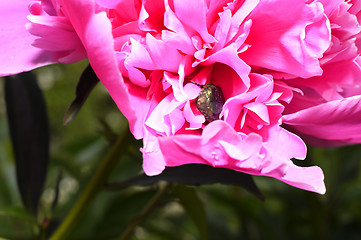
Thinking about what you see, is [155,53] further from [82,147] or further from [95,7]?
[82,147]

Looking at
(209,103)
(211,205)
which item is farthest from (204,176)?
(211,205)

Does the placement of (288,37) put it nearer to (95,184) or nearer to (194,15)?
(194,15)

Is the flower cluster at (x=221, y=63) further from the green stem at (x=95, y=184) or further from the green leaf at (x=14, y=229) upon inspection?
the green leaf at (x=14, y=229)

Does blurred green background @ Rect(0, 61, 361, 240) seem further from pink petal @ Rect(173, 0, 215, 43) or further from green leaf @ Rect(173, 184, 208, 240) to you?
pink petal @ Rect(173, 0, 215, 43)

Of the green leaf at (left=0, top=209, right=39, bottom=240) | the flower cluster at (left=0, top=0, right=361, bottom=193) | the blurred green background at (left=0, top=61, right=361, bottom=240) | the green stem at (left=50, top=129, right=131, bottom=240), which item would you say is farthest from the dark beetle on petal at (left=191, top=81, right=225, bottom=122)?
the green leaf at (left=0, top=209, right=39, bottom=240)

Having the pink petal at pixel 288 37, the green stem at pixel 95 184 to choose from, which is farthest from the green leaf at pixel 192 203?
the pink petal at pixel 288 37

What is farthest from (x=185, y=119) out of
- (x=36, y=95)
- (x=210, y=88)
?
(x=36, y=95)
